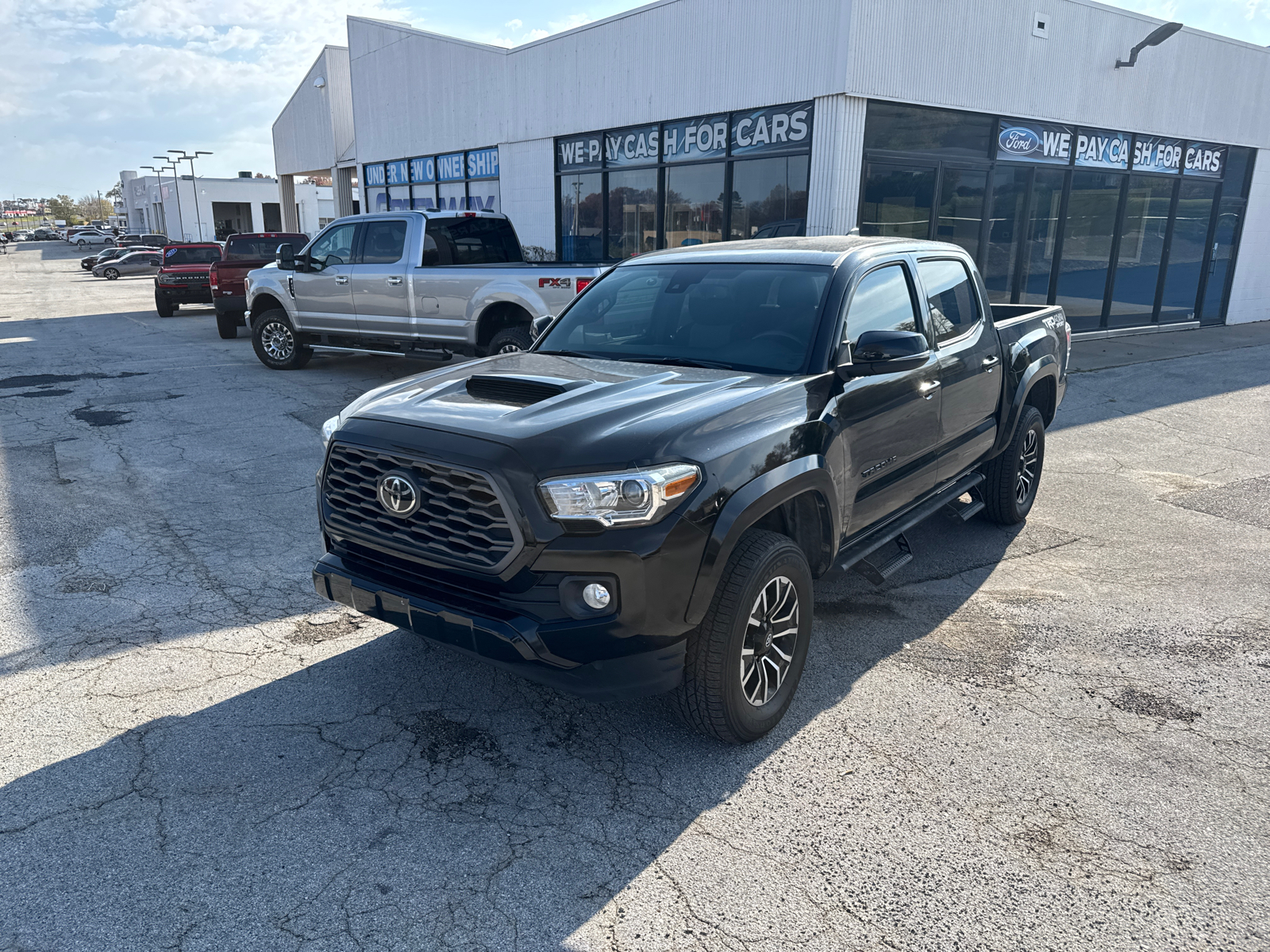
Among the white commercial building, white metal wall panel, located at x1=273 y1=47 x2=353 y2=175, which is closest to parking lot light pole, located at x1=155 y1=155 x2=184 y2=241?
the white commercial building

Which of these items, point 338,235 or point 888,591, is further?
point 338,235

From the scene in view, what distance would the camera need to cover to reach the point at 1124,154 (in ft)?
55.2

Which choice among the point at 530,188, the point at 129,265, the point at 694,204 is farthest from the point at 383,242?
the point at 129,265

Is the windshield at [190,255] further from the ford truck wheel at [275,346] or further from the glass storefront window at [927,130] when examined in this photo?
the glass storefront window at [927,130]

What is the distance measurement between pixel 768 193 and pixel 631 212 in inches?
133

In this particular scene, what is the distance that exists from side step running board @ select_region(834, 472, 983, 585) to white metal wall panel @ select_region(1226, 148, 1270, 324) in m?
19.0

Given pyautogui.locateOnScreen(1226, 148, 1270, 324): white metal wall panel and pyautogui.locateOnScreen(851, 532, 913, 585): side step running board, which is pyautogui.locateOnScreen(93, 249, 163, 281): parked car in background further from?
pyautogui.locateOnScreen(851, 532, 913, 585): side step running board

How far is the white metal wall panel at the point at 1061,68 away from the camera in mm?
12172

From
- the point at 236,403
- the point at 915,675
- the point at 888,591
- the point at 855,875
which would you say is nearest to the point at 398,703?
the point at 855,875

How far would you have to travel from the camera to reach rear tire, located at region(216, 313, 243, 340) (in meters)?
16.9

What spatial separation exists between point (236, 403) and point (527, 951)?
9.18 metres

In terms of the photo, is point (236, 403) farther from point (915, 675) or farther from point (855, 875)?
point (855, 875)

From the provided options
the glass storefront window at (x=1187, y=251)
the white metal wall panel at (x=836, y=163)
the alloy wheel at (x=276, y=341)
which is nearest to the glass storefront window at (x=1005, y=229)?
the white metal wall panel at (x=836, y=163)

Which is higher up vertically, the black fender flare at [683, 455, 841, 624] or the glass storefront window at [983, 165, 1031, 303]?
the glass storefront window at [983, 165, 1031, 303]
